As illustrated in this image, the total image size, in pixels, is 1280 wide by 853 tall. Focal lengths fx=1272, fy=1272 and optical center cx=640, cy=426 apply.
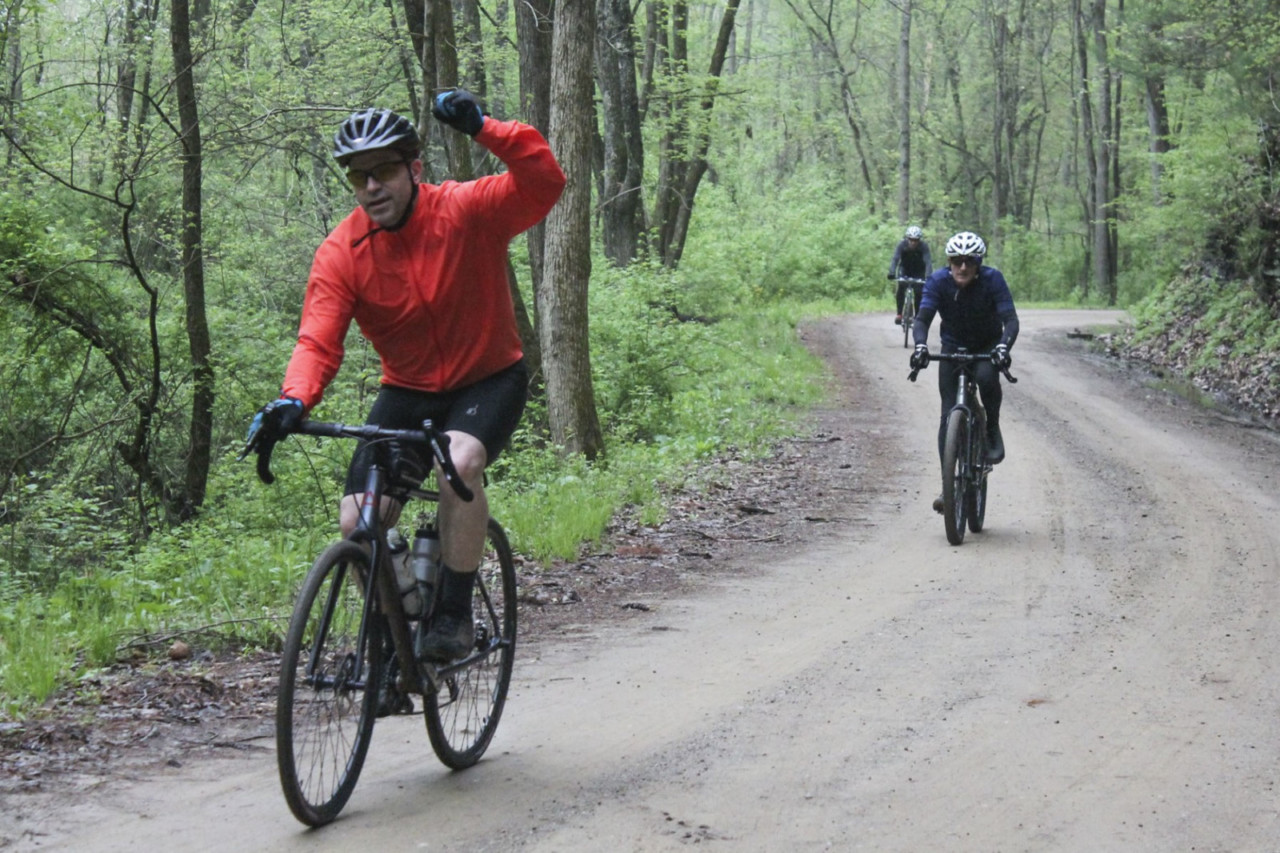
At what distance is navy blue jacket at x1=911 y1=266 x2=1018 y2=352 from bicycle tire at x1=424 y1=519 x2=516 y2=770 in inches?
219

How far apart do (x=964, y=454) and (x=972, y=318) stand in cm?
111

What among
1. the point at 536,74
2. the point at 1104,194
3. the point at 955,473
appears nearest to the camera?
the point at 955,473

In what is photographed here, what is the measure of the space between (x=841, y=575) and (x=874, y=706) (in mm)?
3215

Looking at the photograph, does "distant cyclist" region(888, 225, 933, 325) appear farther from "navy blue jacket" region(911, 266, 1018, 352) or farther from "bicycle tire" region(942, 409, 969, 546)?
"bicycle tire" region(942, 409, 969, 546)

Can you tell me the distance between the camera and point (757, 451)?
47.8 ft

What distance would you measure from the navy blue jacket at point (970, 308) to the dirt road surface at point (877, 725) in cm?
161

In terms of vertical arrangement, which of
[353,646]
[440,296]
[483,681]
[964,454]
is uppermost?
[440,296]

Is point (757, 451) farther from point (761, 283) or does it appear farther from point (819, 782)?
point (761, 283)

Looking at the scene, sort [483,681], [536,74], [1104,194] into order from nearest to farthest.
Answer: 1. [483,681]
2. [536,74]
3. [1104,194]

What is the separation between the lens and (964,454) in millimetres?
9891

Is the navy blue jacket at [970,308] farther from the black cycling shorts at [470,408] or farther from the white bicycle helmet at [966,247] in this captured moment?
the black cycling shorts at [470,408]

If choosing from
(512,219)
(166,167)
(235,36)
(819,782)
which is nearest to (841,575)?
(819,782)

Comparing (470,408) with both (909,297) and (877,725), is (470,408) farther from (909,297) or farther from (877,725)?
(909,297)

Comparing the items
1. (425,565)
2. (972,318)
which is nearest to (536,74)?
(972,318)
